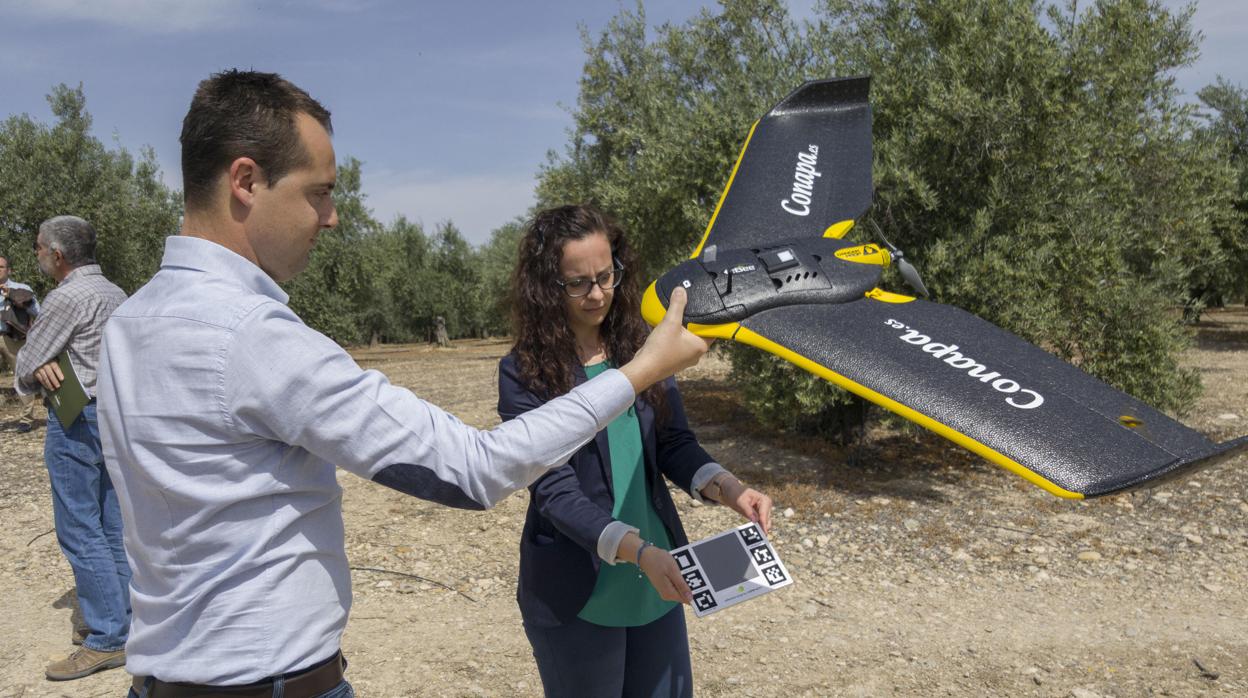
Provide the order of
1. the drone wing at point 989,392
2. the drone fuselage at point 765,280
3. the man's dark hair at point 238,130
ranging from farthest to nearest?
the drone fuselage at point 765,280 < the drone wing at point 989,392 < the man's dark hair at point 238,130

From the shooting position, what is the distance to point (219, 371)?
1.38 m

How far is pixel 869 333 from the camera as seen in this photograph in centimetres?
200

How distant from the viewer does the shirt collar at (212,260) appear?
1.50 meters

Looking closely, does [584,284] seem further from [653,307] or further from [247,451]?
[247,451]

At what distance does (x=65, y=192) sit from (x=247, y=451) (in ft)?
55.3

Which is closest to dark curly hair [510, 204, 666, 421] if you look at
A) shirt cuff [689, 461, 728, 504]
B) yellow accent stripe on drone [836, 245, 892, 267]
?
shirt cuff [689, 461, 728, 504]

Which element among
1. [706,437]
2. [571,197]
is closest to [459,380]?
[571,197]

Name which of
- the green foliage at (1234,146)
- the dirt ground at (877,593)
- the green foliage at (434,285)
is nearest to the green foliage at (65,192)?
the dirt ground at (877,593)

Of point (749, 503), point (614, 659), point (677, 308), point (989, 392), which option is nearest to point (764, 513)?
point (749, 503)

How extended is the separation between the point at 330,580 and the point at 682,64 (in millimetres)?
11329

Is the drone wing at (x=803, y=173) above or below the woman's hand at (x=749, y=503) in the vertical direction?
above

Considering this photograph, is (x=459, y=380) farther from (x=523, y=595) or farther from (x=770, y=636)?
(x=523, y=595)

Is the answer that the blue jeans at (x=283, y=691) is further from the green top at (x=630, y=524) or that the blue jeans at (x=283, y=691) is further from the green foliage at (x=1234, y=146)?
the green foliage at (x=1234, y=146)

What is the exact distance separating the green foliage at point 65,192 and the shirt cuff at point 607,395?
14460 millimetres
